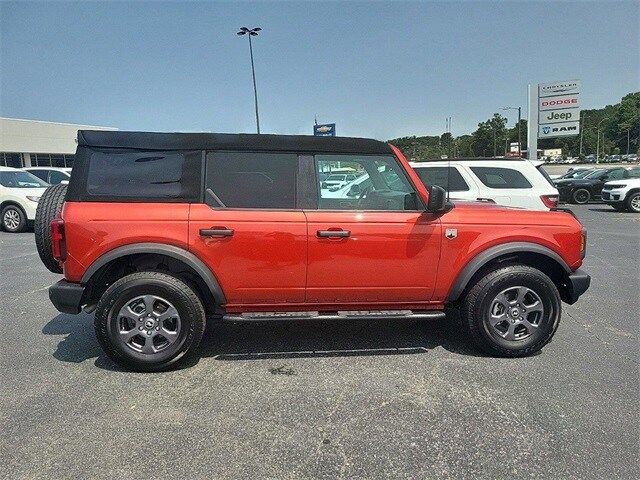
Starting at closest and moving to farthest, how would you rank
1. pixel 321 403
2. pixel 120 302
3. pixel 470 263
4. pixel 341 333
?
pixel 321 403
pixel 120 302
pixel 470 263
pixel 341 333

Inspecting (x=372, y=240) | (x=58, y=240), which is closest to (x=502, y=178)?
(x=372, y=240)

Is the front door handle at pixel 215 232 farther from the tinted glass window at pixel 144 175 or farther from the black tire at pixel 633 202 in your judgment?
the black tire at pixel 633 202

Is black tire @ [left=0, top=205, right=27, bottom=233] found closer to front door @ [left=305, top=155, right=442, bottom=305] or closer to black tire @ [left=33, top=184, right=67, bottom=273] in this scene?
black tire @ [left=33, top=184, right=67, bottom=273]

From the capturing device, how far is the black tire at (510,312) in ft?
11.4

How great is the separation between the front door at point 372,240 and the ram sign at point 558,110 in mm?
25451

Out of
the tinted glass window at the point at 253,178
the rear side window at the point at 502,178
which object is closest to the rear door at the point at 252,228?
the tinted glass window at the point at 253,178

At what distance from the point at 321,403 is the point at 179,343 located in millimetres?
1224

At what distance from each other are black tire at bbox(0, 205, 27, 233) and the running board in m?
9.93

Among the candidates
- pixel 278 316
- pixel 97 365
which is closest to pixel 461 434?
pixel 278 316


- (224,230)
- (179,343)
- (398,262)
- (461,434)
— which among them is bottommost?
(461,434)

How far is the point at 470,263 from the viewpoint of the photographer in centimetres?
349

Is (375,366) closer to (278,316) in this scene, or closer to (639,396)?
(278,316)

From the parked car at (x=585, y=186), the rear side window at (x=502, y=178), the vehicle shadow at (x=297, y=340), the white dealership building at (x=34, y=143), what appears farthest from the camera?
the white dealership building at (x=34, y=143)

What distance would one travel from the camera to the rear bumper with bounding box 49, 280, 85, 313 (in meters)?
3.24
